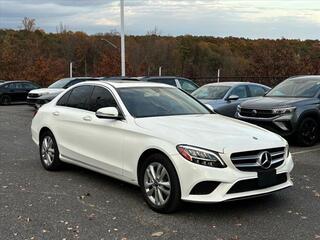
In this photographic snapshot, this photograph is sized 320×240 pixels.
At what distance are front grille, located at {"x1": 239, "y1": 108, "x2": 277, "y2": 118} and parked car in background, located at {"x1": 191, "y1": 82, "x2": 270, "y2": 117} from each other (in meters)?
→ 1.45

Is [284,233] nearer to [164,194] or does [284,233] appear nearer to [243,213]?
[243,213]

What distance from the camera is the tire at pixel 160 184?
5.48 metres

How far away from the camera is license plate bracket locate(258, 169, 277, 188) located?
5488mm

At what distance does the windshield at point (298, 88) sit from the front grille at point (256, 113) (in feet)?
3.68

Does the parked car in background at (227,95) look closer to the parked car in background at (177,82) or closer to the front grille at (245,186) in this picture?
the parked car in background at (177,82)

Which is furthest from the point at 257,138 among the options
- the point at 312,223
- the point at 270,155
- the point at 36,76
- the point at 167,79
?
the point at 36,76

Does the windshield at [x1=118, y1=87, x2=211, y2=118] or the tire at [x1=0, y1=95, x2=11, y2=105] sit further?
the tire at [x1=0, y1=95, x2=11, y2=105]

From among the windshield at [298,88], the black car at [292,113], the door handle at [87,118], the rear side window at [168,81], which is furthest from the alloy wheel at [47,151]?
the rear side window at [168,81]

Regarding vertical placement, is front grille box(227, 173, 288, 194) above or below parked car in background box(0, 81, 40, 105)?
above

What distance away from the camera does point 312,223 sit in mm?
5352

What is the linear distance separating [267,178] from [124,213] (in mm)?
1694

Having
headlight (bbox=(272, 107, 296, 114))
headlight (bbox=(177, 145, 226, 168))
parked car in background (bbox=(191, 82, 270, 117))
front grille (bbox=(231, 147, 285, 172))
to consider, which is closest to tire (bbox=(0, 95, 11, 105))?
parked car in background (bbox=(191, 82, 270, 117))

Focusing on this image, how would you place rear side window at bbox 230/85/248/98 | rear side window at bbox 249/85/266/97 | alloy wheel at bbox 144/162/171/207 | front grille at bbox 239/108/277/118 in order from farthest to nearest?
rear side window at bbox 249/85/266/97 < rear side window at bbox 230/85/248/98 < front grille at bbox 239/108/277/118 < alloy wheel at bbox 144/162/171/207

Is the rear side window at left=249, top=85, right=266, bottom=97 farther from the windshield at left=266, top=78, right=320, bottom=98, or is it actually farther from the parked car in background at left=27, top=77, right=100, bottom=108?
the parked car in background at left=27, top=77, right=100, bottom=108
